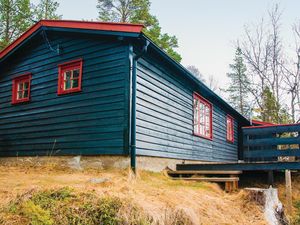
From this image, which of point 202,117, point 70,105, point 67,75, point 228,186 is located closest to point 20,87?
point 67,75

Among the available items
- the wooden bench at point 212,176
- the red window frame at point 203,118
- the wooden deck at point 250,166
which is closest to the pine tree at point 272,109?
the red window frame at point 203,118

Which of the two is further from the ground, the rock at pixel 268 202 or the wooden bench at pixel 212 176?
the wooden bench at pixel 212 176

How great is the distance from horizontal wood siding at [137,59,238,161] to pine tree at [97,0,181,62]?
44.6 feet

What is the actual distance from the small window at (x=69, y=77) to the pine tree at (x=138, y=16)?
52.6ft

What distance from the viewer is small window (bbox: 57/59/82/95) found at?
8.92 m

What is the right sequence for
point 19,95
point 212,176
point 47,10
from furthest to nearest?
point 47,10
point 19,95
point 212,176

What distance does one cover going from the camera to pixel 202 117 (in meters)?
12.8

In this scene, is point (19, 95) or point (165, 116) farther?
point (19, 95)

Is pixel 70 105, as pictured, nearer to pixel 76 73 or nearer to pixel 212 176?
pixel 76 73

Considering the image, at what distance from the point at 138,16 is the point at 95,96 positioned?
18407mm

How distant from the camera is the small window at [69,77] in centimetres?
892

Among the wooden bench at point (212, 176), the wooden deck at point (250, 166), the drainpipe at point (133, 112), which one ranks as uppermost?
the drainpipe at point (133, 112)

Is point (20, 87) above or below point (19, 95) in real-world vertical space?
above

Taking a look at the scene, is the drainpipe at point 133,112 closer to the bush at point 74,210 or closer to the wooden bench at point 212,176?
the wooden bench at point 212,176
